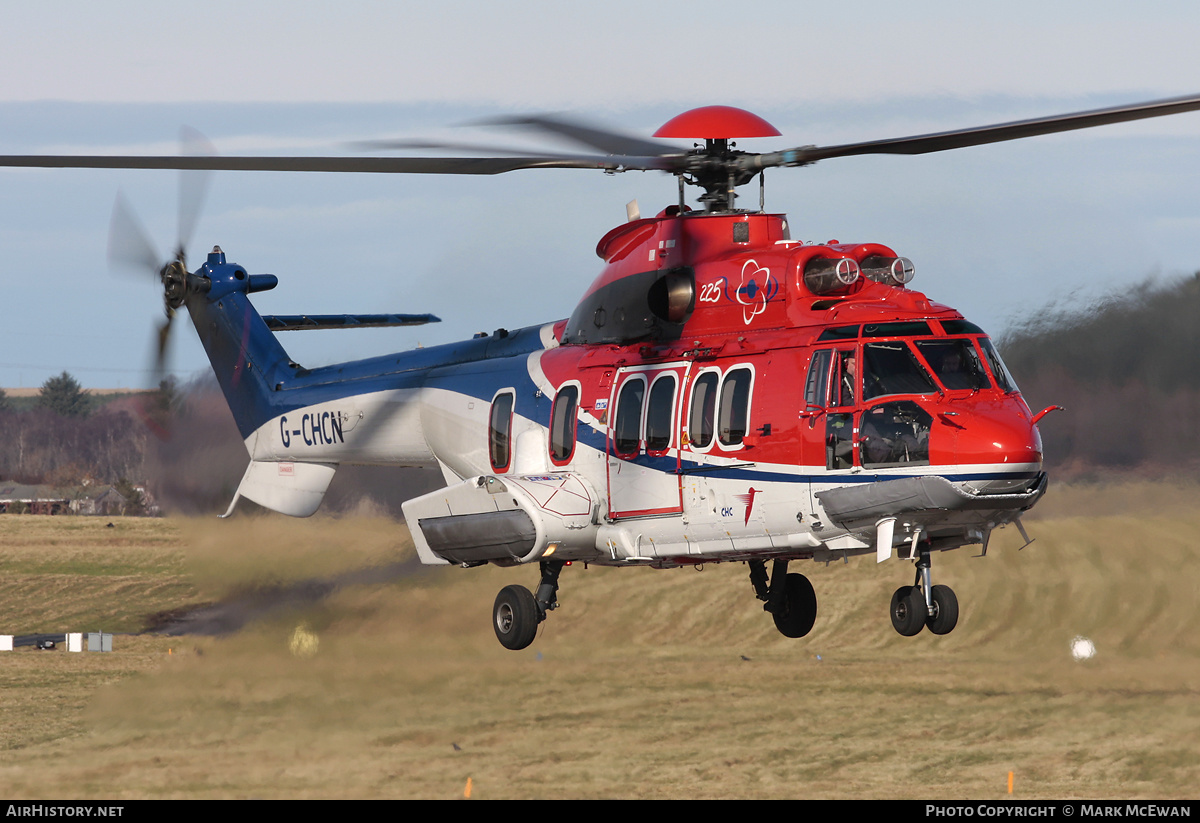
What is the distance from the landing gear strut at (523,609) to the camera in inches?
607

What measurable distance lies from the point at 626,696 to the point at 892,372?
19256 mm

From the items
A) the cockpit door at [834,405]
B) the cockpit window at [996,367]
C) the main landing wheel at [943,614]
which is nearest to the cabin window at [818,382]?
the cockpit door at [834,405]

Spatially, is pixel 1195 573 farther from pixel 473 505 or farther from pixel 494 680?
pixel 473 505

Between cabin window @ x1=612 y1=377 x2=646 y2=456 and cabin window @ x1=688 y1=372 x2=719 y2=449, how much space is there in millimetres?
693

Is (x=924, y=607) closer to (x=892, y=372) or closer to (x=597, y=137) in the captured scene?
(x=892, y=372)

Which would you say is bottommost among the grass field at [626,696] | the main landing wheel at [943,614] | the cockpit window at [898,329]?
the grass field at [626,696]

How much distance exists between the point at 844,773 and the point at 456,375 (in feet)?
50.7

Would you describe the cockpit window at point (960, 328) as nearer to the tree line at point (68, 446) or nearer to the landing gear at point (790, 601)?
the landing gear at point (790, 601)

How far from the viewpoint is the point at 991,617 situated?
99.1 feet

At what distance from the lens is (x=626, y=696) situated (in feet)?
100

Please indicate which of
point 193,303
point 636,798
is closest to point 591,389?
point 193,303

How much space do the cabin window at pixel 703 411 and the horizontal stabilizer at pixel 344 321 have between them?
25.3ft

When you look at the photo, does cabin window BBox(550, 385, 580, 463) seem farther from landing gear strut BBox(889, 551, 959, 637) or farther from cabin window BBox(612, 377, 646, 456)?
landing gear strut BBox(889, 551, 959, 637)

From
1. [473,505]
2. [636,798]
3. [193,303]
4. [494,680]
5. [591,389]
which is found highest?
[193,303]
